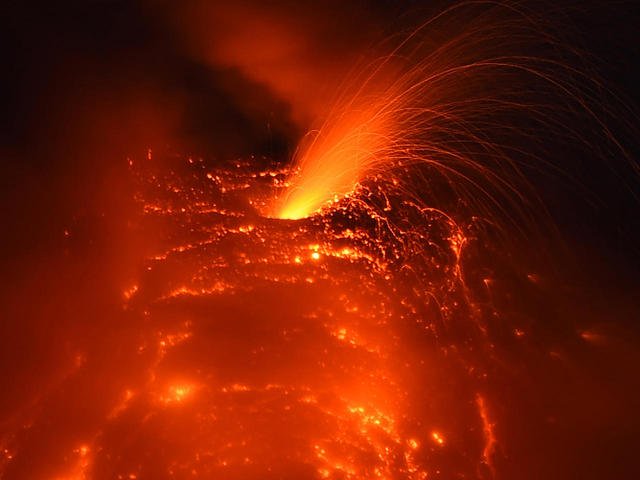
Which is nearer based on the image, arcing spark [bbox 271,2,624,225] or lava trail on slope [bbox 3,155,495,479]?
lava trail on slope [bbox 3,155,495,479]

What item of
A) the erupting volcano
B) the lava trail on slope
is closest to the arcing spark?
the erupting volcano

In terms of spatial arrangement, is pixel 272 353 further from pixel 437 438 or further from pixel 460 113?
pixel 460 113

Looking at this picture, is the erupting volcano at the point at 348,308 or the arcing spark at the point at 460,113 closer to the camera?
the erupting volcano at the point at 348,308

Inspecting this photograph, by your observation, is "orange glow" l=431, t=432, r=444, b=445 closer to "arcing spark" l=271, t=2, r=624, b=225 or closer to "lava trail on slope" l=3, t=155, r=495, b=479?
"lava trail on slope" l=3, t=155, r=495, b=479

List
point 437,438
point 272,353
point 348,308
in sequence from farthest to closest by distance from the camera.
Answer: point 348,308 → point 272,353 → point 437,438

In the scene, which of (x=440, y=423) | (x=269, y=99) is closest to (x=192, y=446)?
(x=440, y=423)

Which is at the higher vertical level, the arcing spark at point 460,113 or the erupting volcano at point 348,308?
the arcing spark at point 460,113

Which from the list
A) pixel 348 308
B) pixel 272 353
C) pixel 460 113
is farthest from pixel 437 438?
pixel 460 113

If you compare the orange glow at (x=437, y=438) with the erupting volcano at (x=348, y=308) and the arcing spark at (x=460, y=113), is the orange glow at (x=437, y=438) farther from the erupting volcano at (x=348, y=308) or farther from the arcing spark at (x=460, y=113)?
the arcing spark at (x=460, y=113)

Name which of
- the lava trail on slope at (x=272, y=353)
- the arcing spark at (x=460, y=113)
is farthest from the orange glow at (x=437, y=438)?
the arcing spark at (x=460, y=113)
